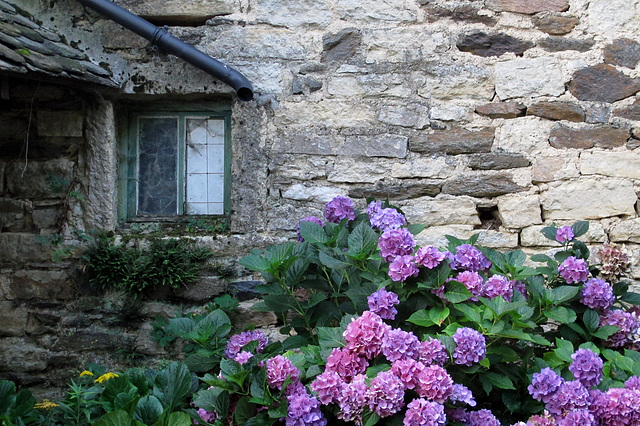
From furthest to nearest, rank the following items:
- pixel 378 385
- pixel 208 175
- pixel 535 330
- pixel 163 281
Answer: pixel 208 175, pixel 163 281, pixel 535 330, pixel 378 385

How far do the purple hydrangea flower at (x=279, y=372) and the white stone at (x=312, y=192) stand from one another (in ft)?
4.61

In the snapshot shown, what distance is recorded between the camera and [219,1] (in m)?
3.26

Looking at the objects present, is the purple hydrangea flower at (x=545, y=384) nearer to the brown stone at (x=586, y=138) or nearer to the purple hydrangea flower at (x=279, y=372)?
the purple hydrangea flower at (x=279, y=372)

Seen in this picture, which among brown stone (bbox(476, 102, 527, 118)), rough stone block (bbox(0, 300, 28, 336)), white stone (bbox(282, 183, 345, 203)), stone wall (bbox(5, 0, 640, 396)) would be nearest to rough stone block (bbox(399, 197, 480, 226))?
stone wall (bbox(5, 0, 640, 396))

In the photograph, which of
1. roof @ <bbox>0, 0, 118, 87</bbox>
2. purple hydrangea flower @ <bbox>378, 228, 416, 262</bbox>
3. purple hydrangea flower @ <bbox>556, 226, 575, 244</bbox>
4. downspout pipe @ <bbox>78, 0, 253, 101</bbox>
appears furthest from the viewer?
downspout pipe @ <bbox>78, 0, 253, 101</bbox>

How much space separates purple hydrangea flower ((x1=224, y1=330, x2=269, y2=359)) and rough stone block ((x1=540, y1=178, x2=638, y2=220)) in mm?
1720

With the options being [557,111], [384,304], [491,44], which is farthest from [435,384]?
[491,44]

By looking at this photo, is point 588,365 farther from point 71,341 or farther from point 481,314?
point 71,341

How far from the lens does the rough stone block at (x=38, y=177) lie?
3.22m

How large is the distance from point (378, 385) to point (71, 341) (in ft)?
6.76

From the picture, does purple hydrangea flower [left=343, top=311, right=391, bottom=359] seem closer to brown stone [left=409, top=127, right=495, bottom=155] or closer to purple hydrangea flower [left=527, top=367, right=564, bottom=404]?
purple hydrangea flower [left=527, top=367, right=564, bottom=404]

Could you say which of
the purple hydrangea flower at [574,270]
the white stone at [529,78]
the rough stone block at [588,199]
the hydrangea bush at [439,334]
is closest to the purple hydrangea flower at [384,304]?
the hydrangea bush at [439,334]

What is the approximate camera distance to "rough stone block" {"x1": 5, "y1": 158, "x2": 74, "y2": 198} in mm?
3221

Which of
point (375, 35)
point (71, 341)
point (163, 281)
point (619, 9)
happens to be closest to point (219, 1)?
point (375, 35)
